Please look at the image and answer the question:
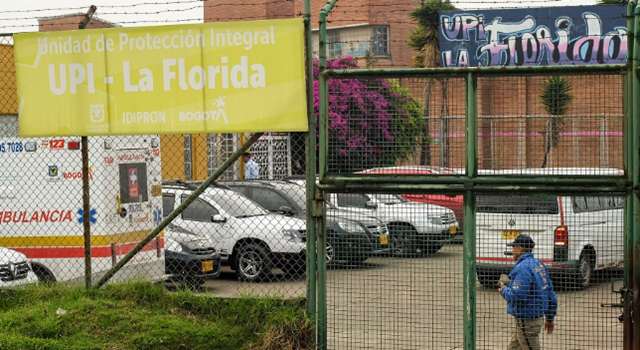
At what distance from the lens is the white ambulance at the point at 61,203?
13186 millimetres

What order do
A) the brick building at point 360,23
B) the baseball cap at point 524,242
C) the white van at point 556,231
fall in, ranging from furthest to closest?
1. the brick building at point 360,23
2. the baseball cap at point 524,242
3. the white van at point 556,231

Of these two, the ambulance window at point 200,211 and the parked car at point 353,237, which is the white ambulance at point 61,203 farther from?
the parked car at point 353,237

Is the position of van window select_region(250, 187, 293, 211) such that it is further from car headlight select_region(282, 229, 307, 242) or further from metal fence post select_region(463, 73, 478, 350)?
metal fence post select_region(463, 73, 478, 350)

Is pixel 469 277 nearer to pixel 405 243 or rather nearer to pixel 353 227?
pixel 405 243

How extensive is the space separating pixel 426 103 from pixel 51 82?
3.74 meters

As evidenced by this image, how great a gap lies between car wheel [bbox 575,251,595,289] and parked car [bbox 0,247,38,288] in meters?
6.80

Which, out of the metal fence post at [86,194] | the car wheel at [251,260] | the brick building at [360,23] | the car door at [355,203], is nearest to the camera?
the metal fence post at [86,194]

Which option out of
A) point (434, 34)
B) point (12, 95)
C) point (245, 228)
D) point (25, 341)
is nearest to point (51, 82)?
point (25, 341)

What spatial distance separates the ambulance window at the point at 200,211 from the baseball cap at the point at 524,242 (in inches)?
337

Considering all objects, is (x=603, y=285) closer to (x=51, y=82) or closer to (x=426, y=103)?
(x=426, y=103)

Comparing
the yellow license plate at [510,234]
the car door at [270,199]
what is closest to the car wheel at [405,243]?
the yellow license plate at [510,234]

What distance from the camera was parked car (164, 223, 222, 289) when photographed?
48.9ft

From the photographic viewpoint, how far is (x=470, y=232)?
8344 millimetres

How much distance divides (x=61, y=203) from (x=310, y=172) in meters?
5.64
